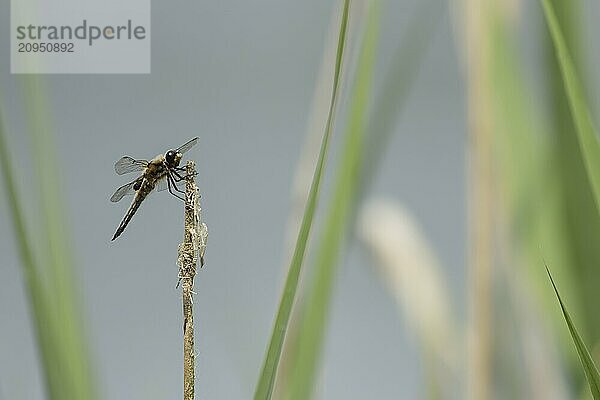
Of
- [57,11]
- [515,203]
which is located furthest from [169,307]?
[515,203]

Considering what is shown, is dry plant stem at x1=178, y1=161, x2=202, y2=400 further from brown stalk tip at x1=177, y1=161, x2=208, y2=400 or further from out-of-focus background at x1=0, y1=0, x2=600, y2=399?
out-of-focus background at x1=0, y1=0, x2=600, y2=399

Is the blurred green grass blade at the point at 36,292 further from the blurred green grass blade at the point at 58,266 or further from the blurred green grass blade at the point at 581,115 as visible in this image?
the blurred green grass blade at the point at 581,115

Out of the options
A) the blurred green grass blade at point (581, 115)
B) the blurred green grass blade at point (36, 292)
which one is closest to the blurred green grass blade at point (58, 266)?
the blurred green grass blade at point (36, 292)

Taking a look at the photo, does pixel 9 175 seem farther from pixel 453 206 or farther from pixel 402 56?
pixel 453 206

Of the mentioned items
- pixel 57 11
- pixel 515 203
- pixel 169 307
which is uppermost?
pixel 57 11
